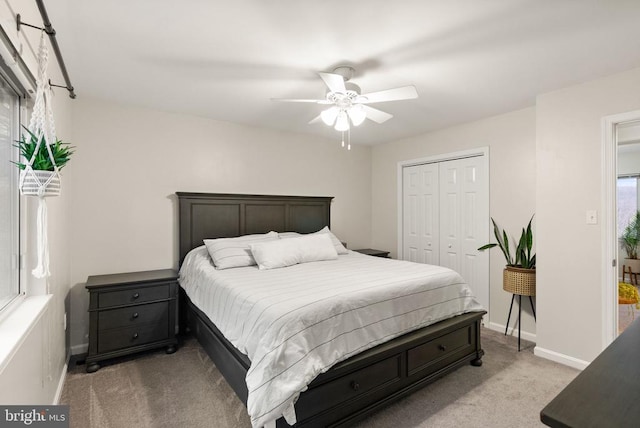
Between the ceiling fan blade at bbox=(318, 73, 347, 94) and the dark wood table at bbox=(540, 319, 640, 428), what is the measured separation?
1.85 metres

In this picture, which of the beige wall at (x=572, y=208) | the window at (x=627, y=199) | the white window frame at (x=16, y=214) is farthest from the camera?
the window at (x=627, y=199)

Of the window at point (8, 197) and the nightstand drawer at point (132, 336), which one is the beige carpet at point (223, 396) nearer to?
the nightstand drawer at point (132, 336)

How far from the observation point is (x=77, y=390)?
2.29m

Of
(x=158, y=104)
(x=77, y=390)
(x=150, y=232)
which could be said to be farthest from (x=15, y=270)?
(x=158, y=104)

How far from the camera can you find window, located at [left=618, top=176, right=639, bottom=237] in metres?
5.70

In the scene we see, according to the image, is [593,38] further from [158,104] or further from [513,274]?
[158,104]

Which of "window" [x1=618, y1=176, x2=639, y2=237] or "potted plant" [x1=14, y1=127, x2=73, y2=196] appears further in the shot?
"window" [x1=618, y1=176, x2=639, y2=237]

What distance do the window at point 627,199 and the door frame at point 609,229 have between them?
4389mm

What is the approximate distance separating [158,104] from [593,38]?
350 cm

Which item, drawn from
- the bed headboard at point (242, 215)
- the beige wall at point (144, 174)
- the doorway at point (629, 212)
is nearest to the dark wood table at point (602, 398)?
the bed headboard at point (242, 215)

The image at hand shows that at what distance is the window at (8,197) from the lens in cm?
149

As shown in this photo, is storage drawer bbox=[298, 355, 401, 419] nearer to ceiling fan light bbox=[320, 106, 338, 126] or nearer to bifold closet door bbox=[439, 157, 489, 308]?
ceiling fan light bbox=[320, 106, 338, 126]

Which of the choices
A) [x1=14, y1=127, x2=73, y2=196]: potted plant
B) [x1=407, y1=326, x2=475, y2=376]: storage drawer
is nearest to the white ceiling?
[x1=14, y1=127, x2=73, y2=196]: potted plant

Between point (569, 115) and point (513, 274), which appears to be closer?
point (569, 115)
